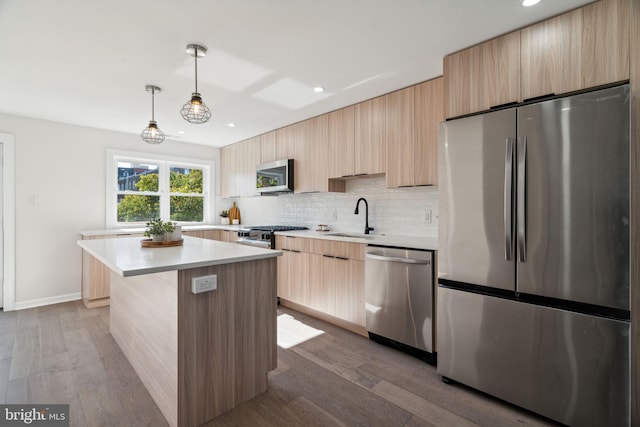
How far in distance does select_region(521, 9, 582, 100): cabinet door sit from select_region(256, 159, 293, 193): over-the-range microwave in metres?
2.75

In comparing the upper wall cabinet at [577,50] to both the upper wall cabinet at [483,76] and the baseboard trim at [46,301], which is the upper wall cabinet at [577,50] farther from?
the baseboard trim at [46,301]

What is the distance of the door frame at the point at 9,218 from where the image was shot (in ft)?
12.0

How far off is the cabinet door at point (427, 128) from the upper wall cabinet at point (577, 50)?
76cm

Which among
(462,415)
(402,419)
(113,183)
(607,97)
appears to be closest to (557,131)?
(607,97)

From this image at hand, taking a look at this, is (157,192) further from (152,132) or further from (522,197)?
(522,197)

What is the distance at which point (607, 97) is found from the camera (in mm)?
1559

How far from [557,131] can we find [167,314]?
2.44 meters

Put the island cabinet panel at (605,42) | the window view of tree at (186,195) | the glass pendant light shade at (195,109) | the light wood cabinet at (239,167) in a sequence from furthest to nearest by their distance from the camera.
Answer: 1. the window view of tree at (186,195)
2. the light wood cabinet at (239,167)
3. the glass pendant light shade at (195,109)
4. the island cabinet panel at (605,42)

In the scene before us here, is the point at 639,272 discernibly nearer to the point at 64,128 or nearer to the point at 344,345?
the point at 344,345

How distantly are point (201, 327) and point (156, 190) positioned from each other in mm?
3941

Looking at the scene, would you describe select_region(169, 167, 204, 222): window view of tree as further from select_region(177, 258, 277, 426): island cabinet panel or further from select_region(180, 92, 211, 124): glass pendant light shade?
select_region(177, 258, 277, 426): island cabinet panel

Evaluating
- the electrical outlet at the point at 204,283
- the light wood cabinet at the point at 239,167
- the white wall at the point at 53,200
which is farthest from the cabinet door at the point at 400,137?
the white wall at the point at 53,200

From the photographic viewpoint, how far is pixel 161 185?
4988mm

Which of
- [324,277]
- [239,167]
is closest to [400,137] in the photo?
[324,277]
